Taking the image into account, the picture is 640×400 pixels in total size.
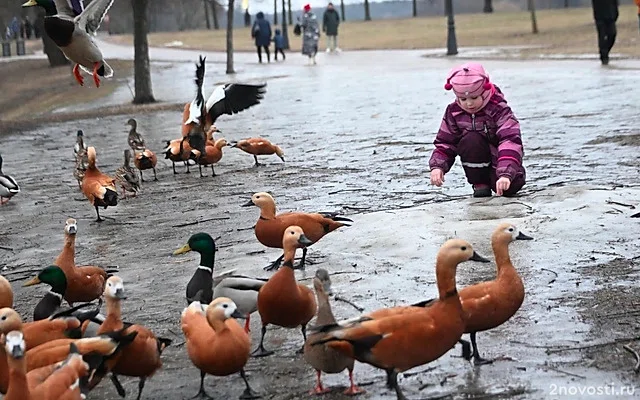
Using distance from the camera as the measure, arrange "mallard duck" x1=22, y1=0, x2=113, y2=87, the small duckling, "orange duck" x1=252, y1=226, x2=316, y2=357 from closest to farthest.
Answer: the small duckling < "orange duck" x1=252, y1=226, x2=316, y2=357 < "mallard duck" x1=22, y1=0, x2=113, y2=87

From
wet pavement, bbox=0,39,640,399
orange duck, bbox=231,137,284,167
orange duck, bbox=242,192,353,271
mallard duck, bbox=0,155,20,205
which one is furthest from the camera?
orange duck, bbox=231,137,284,167

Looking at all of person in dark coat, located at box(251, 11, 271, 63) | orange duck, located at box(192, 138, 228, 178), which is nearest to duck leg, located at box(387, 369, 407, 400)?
orange duck, located at box(192, 138, 228, 178)

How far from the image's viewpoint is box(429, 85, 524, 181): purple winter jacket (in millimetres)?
8320

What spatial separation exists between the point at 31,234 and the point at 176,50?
51180mm

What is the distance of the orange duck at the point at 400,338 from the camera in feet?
15.7

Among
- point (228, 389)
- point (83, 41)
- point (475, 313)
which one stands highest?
point (83, 41)

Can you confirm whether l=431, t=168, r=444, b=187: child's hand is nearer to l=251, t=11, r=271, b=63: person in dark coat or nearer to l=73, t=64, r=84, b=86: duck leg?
l=73, t=64, r=84, b=86: duck leg

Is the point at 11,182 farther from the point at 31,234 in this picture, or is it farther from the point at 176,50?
the point at 176,50

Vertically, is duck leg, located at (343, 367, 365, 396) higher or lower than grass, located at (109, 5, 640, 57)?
lower

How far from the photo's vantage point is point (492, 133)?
8555mm

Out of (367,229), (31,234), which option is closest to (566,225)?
(367,229)

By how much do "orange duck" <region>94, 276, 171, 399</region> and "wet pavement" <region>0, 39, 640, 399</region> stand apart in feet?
0.63

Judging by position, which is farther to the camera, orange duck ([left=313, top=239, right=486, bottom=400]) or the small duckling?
the small duckling

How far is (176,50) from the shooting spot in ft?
198
